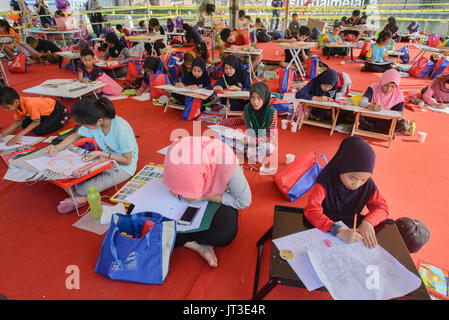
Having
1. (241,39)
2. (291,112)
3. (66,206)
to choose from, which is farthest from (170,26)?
(66,206)

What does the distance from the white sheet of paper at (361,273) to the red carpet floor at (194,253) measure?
0.68 m

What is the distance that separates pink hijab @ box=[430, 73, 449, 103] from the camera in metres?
5.16

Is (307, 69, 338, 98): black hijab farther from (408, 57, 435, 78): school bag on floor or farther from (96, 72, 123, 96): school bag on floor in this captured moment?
(408, 57, 435, 78): school bag on floor

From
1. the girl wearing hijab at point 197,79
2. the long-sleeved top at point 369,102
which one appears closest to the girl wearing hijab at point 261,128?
the long-sleeved top at point 369,102

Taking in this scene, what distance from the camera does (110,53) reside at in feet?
25.0

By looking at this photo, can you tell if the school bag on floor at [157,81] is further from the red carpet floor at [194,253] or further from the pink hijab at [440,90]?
the pink hijab at [440,90]

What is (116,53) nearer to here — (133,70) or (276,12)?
(133,70)

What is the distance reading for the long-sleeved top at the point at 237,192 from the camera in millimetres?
1888

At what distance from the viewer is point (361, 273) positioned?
128 centimetres

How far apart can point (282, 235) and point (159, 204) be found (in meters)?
0.99

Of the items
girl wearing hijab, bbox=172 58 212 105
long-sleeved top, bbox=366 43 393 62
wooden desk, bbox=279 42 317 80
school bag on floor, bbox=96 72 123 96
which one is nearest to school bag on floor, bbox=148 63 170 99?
girl wearing hijab, bbox=172 58 212 105

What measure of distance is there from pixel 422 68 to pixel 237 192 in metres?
8.25

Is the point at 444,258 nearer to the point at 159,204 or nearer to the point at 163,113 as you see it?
the point at 159,204
